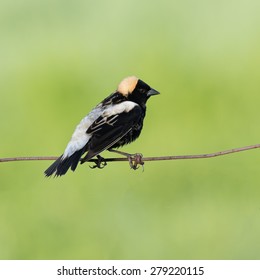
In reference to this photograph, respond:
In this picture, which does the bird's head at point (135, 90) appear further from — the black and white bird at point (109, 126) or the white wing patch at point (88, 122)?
the white wing patch at point (88, 122)

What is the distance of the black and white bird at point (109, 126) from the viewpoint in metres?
3.04

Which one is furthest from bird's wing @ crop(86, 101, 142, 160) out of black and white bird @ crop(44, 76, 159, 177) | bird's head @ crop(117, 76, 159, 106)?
bird's head @ crop(117, 76, 159, 106)

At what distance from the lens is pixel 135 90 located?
3.79 meters

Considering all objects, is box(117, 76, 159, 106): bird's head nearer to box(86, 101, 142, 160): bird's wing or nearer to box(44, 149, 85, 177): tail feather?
box(86, 101, 142, 160): bird's wing

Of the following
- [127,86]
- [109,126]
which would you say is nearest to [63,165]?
[109,126]

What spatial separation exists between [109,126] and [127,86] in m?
0.62

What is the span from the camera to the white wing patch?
3137 millimetres
